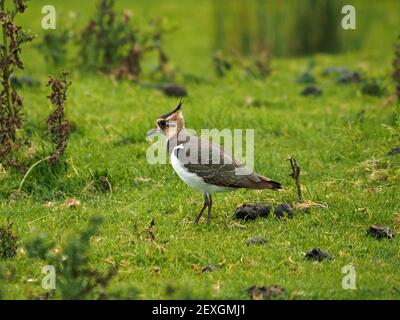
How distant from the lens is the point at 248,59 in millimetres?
15711

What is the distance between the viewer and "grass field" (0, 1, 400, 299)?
6957mm

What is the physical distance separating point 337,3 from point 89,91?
18.7 ft

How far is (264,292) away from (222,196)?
2675 millimetres

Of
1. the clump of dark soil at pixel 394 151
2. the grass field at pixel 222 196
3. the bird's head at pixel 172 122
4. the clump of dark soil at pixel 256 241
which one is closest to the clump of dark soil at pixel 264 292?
the grass field at pixel 222 196

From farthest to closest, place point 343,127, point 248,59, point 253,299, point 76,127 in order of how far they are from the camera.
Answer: point 248,59
point 76,127
point 343,127
point 253,299

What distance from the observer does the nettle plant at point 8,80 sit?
893cm

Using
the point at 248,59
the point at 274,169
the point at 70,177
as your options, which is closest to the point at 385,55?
the point at 248,59

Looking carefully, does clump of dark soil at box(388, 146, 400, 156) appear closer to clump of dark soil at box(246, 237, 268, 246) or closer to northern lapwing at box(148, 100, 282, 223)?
northern lapwing at box(148, 100, 282, 223)

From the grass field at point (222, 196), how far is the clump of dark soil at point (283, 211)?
83mm

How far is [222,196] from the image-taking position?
359 inches

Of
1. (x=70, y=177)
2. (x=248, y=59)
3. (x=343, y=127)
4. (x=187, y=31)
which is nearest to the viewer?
(x=70, y=177)

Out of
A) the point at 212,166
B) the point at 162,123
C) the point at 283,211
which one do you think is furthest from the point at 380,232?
the point at 162,123

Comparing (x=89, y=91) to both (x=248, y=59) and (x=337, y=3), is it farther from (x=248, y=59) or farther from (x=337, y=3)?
(x=337, y=3)

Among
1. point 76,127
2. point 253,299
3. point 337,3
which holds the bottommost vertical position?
point 253,299
